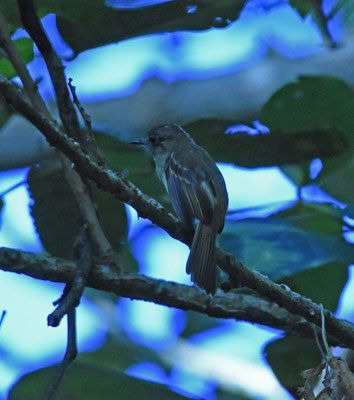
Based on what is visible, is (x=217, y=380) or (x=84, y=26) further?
(x=217, y=380)

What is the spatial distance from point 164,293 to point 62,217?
694 millimetres

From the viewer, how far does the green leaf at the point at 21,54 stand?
3.13 meters

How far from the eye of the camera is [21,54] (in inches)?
123

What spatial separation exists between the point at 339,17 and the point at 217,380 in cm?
186

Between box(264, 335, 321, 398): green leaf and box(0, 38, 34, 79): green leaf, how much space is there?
1.51 metres

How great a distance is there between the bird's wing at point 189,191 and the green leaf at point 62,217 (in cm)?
23

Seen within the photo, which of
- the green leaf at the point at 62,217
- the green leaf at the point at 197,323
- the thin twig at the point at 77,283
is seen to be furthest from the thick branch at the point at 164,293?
the green leaf at the point at 197,323

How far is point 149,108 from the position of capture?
396cm

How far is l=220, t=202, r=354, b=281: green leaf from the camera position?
2584mm

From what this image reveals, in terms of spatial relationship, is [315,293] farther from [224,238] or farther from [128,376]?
[128,376]

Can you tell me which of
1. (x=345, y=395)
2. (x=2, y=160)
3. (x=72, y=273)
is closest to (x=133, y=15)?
(x=2, y=160)

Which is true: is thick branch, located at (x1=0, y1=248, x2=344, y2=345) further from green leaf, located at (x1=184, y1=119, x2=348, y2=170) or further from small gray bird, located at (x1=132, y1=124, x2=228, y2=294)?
green leaf, located at (x1=184, y1=119, x2=348, y2=170)

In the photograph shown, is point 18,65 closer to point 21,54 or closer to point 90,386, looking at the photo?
point 21,54

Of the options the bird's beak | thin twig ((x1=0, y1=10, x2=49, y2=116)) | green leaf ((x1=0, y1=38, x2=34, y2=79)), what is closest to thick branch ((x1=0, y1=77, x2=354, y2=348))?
thin twig ((x1=0, y1=10, x2=49, y2=116))
